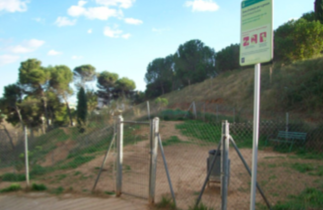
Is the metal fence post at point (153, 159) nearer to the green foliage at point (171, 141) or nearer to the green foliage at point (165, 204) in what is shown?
the green foliage at point (165, 204)

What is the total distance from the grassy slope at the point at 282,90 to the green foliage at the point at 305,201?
42.8 ft

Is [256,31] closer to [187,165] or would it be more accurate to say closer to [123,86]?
[187,165]

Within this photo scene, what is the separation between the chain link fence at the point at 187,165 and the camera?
18.1ft

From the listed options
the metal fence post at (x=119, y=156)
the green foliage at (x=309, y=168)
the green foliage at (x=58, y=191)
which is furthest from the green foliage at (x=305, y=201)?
the green foliage at (x=58, y=191)

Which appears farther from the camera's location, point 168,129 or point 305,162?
point 168,129

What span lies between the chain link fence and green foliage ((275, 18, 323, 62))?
13.2 metres

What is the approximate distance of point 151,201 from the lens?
4949 millimetres

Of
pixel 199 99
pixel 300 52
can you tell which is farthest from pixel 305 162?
A: pixel 199 99

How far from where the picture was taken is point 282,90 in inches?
783

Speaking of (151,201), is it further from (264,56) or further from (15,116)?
(15,116)

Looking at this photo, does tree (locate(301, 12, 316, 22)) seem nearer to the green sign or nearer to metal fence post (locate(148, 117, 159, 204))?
metal fence post (locate(148, 117, 159, 204))

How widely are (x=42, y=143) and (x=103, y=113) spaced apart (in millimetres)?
7420

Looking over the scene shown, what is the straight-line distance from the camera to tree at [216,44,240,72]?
1535 inches

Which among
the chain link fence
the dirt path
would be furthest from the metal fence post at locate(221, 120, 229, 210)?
the dirt path
